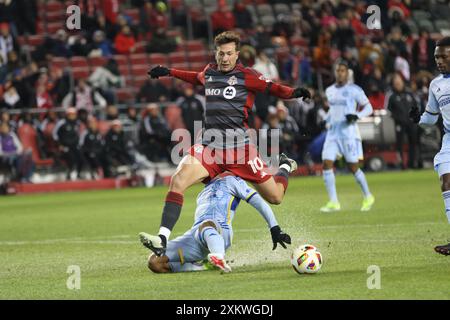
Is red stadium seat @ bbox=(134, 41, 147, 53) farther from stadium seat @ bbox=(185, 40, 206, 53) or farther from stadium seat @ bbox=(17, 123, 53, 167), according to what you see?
stadium seat @ bbox=(17, 123, 53, 167)

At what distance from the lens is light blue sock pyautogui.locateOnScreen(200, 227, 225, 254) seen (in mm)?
10922

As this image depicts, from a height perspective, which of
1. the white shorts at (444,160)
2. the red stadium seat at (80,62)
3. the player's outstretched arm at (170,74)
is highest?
the player's outstretched arm at (170,74)

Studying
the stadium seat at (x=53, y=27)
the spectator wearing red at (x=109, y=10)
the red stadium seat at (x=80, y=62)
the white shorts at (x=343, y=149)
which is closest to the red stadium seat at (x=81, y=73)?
the red stadium seat at (x=80, y=62)

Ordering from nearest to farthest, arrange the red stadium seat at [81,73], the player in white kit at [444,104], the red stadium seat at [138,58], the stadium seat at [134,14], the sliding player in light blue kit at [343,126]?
1. the player in white kit at [444,104]
2. the sliding player in light blue kit at [343,126]
3. the red stadium seat at [81,73]
4. the red stadium seat at [138,58]
5. the stadium seat at [134,14]

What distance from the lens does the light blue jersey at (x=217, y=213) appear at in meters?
11.3

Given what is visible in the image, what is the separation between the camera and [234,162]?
11.9 m

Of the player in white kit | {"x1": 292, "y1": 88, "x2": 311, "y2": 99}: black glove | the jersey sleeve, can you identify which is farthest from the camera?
the jersey sleeve

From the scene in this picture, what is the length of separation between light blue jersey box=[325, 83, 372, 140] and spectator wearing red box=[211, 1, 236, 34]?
47.9 feet

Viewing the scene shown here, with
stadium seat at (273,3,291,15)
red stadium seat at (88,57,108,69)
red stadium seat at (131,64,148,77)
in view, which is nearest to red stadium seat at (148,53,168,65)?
red stadium seat at (131,64,148,77)

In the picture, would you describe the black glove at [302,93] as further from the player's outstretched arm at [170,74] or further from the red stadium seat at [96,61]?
the red stadium seat at [96,61]
